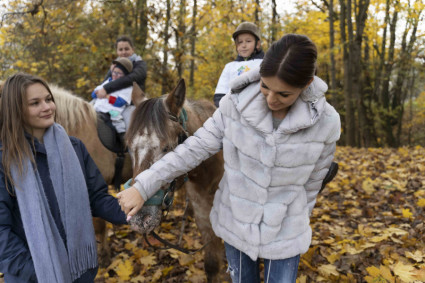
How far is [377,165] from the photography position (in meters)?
6.82

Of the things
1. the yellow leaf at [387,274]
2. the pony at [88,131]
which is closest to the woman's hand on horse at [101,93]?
the pony at [88,131]

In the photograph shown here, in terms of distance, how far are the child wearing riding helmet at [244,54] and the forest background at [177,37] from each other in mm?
4852

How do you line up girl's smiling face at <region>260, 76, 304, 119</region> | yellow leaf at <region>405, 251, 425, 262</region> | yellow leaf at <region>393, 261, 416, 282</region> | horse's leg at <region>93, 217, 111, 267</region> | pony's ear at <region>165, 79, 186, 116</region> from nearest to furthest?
girl's smiling face at <region>260, 76, 304, 119</region> < pony's ear at <region>165, 79, 186, 116</region> < yellow leaf at <region>393, 261, 416, 282</region> < yellow leaf at <region>405, 251, 425, 262</region> < horse's leg at <region>93, 217, 111, 267</region>

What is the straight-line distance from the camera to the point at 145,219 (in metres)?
1.80

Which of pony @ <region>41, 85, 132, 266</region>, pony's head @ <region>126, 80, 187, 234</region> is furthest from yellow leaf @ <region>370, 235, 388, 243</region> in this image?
pony @ <region>41, 85, 132, 266</region>

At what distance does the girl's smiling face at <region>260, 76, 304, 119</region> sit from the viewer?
4.82 feet

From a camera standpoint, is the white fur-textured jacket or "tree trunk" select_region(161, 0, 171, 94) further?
"tree trunk" select_region(161, 0, 171, 94)

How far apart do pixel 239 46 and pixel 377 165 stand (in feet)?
16.8

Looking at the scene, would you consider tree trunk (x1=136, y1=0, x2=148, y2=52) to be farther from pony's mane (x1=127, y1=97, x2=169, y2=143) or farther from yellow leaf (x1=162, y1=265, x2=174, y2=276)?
pony's mane (x1=127, y1=97, x2=169, y2=143)

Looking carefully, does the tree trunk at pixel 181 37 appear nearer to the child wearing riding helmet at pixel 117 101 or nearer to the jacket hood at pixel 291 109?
the child wearing riding helmet at pixel 117 101

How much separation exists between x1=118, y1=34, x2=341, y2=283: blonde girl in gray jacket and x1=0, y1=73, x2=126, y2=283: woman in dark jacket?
1.68ft

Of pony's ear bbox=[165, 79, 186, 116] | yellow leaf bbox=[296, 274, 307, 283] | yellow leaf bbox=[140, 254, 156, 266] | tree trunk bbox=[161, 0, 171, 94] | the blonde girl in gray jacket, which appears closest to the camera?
the blonde girl in gray jacket

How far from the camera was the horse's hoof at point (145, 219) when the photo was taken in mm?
1775

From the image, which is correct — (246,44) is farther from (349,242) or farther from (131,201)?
(349,242)
